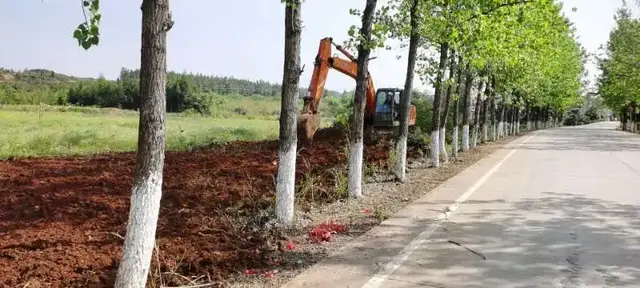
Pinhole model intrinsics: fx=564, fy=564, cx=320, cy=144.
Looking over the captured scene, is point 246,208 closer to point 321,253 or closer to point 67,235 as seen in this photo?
point 321,253

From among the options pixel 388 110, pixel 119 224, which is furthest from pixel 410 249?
pixel 388 110

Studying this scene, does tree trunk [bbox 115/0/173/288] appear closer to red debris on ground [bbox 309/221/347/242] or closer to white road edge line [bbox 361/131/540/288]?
white road edge line [bbox 361/131/540/288]

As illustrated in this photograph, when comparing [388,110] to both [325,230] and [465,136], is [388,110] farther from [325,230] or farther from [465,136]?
[325,230]

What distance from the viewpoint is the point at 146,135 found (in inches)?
189

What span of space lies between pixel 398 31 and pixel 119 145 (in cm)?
1219

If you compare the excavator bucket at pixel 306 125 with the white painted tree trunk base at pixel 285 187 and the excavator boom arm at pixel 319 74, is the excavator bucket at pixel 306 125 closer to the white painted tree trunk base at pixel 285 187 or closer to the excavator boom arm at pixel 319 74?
the excavator boom arm at pixel 319 74

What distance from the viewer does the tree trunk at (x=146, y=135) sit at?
479 cm

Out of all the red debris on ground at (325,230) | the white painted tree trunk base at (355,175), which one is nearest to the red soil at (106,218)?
the red debris on ground at (325,230)

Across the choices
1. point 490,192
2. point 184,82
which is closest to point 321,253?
point 490,192

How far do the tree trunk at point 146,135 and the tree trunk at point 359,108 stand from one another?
19.6ft

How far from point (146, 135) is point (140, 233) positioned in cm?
85

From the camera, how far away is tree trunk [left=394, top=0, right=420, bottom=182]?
12406 millimetres

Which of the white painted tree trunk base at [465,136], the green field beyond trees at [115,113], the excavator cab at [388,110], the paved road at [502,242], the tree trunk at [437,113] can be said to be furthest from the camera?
the white painted tree trunk base at [465,136]

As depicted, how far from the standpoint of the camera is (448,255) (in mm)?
6598
